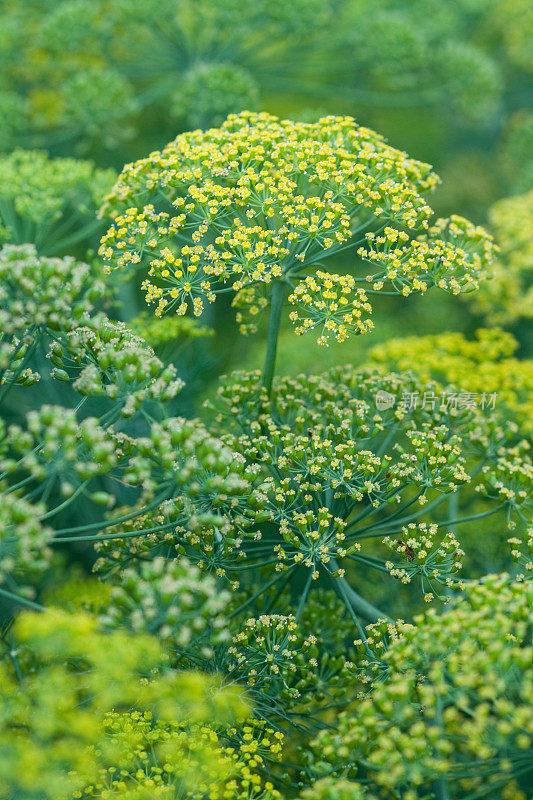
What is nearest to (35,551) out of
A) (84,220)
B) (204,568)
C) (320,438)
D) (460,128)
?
(204,568)

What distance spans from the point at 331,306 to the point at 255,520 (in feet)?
5.21

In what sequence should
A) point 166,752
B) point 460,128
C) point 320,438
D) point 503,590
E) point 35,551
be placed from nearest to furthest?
point 35,551, point 503,590, point 166,752, point 320,438, point 460,128

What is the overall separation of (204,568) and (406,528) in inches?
60.0

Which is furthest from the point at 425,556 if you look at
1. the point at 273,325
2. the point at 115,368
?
the point at 115,368

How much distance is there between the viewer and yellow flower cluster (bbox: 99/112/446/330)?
4.65 m

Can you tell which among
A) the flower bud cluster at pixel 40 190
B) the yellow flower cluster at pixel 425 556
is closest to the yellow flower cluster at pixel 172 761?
the yellow flower cluster at pixel 425 556

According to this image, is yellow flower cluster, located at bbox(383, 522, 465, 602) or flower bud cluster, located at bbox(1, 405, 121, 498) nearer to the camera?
flower bud cluster, located at bbox(1, 405, 121, 498)

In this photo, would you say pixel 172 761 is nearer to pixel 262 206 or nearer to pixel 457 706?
pixel 457 706

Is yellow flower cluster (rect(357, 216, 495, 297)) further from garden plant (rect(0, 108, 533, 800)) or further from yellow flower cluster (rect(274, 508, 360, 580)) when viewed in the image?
yellow flower cluster (rect(274, 508, 360, 580))

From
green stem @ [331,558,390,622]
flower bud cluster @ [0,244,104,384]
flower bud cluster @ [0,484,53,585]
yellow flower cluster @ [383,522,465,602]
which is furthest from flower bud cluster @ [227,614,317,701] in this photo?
flower bud cluster @ [0,244,104,384]

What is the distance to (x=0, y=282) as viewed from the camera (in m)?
3.88

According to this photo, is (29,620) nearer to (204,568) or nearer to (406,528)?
(204,568)

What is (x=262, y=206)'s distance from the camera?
475 centimetres

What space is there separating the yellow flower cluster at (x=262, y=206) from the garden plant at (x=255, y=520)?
3cm
